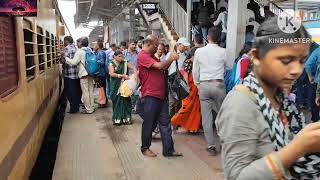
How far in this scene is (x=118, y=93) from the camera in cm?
770

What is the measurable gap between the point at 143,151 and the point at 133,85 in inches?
56.2

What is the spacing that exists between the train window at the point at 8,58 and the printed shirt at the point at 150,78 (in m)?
1.91

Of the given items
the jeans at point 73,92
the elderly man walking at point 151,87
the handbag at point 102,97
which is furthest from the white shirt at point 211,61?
the handbag at point 102,97

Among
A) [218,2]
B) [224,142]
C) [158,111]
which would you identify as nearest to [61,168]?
[158,111]

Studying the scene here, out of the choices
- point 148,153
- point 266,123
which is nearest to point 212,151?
point 148,153

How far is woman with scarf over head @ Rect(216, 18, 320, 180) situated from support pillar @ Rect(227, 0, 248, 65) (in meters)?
5.41

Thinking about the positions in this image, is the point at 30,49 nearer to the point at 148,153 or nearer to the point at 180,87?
the point at 148,153

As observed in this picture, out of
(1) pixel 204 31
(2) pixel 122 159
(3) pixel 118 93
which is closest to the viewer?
(2) pixel 122 159

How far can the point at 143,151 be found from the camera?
5492mm

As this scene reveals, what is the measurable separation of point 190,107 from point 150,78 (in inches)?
65.7

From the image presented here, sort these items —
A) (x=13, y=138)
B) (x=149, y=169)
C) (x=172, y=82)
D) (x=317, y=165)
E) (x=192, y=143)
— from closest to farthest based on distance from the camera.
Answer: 1. (x=317, y=165)
2. (x=13, y=138)
3. (x=149, y=169)
4. (x=192, y=143)
5. (x=172, y=82)

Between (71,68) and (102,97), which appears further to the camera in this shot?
(102,97)

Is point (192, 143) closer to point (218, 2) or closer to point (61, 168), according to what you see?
point (61, 168)

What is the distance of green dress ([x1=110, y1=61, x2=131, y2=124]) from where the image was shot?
7746 millimetres
